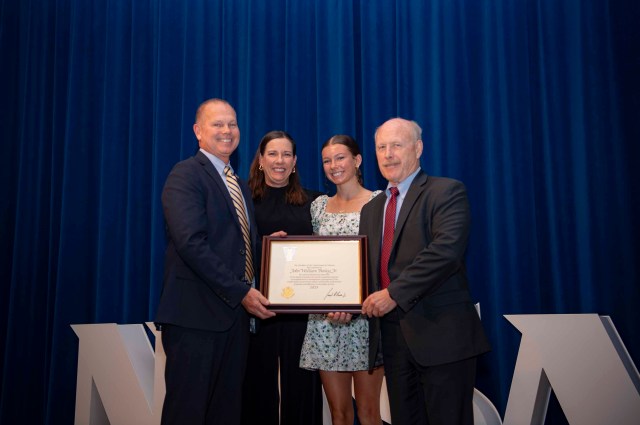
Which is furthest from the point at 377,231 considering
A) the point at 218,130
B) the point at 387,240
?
the point at 218,130

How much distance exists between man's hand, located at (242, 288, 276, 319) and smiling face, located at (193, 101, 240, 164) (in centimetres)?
72

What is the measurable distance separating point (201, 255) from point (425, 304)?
3.03 feet

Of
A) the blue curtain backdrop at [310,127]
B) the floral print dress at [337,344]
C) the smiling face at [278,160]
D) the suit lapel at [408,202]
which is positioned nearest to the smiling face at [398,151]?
the suit lapel at [408,202]

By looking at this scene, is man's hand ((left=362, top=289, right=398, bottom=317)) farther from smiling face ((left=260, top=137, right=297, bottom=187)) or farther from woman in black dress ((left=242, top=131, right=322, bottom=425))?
smiling face ((left=260, top=137, right=297, bottom=187))

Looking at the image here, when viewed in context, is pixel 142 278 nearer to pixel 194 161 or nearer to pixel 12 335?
pixel 12 335

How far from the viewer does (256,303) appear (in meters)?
2.36

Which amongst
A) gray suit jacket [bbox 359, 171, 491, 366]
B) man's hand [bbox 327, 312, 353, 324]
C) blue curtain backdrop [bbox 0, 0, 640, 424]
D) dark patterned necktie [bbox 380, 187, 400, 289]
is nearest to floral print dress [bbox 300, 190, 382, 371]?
man's hand [bbox 327, 312, 353, 324]

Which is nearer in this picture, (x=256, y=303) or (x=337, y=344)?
(x=256, y=303)

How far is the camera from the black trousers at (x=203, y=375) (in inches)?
87.0

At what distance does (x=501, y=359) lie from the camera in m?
3.52

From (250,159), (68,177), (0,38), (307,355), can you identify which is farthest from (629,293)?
(0,38)

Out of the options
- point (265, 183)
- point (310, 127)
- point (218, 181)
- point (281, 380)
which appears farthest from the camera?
point (310, 127)

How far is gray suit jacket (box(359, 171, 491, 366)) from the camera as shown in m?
2.19
